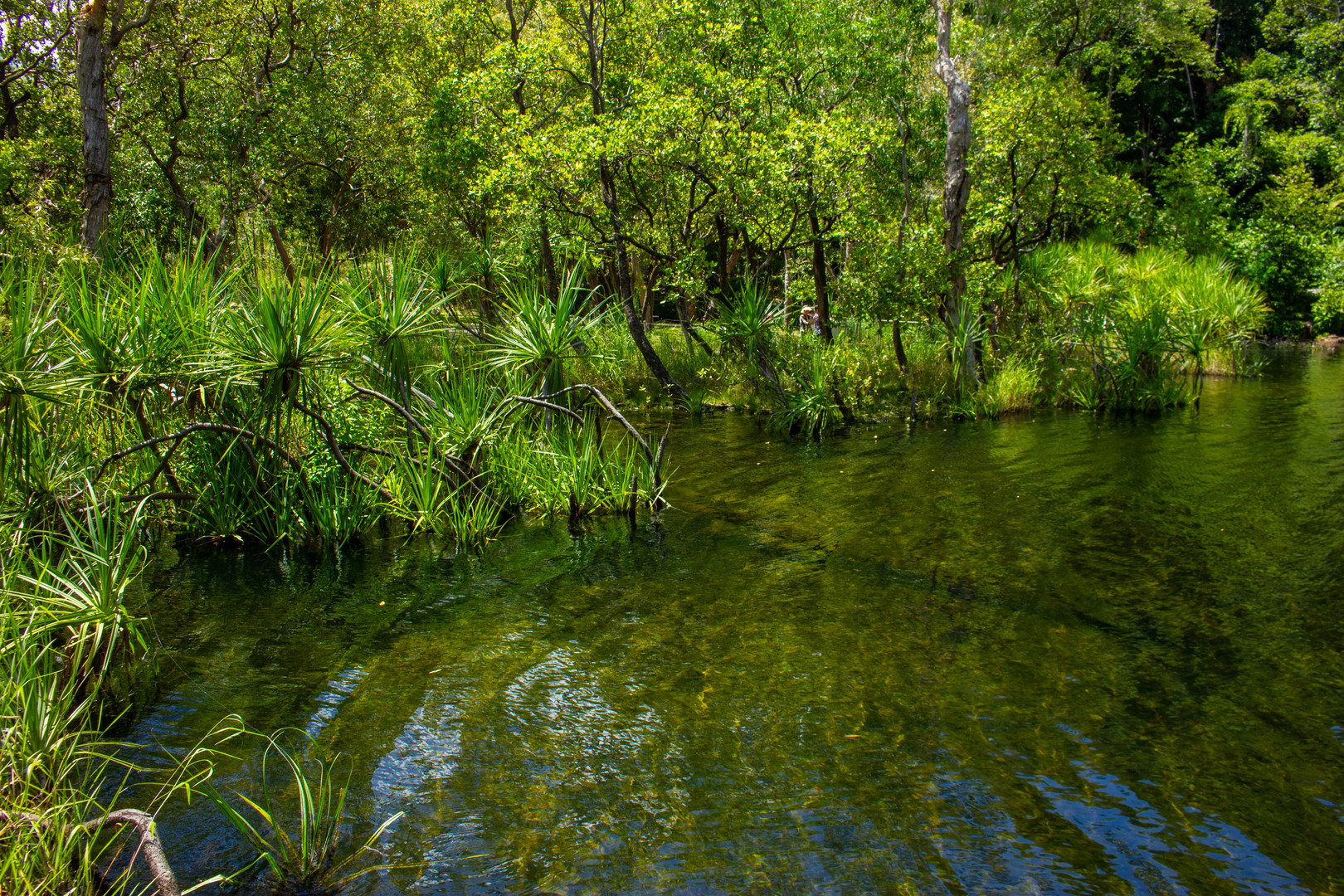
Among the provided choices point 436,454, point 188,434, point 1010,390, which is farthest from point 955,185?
point 188,434

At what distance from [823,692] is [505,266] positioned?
1181 cm

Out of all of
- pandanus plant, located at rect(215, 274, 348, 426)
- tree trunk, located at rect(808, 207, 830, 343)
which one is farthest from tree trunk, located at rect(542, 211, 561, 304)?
pandanus plant, located at rect(215, 274, 348, 426)

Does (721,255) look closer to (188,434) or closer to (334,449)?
(334,449)

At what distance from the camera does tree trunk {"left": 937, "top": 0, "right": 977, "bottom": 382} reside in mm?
14195

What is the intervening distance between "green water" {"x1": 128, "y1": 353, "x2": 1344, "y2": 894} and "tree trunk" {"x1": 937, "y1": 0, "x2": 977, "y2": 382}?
18.7 feet

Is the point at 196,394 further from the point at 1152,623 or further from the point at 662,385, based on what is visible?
the point at 662,385

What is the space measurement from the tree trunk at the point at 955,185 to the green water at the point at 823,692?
571cm

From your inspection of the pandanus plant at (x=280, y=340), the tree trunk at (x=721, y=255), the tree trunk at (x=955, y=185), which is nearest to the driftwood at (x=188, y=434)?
the pandanus plant at (x=280, y=340)

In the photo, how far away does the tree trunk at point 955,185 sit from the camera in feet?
46.6

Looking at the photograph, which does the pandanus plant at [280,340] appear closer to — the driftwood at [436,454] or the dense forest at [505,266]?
the dense forest at [505,266]

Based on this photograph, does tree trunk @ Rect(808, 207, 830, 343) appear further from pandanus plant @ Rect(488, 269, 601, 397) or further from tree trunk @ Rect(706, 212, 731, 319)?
pandanus plant @ Rect(488, 269, 601, 397)

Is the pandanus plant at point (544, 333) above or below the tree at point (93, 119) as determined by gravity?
below

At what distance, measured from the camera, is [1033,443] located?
39.6 ft

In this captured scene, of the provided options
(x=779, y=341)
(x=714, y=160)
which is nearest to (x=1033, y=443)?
(x=779, y=341)
